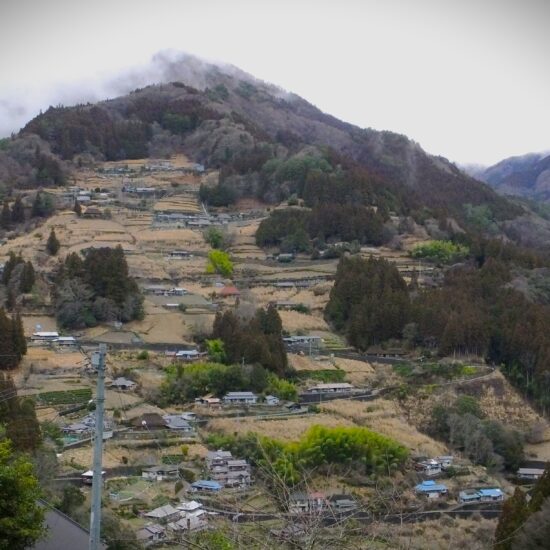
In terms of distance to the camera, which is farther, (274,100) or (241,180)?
(274,100)

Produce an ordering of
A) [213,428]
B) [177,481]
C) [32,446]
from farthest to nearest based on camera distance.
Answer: [213,428] < [177,481] < [32,446]

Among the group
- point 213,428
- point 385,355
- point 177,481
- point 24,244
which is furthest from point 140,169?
point 177,481

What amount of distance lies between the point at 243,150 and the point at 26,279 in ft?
84.7

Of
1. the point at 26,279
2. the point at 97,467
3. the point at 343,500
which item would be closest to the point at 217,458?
the point at 343,500

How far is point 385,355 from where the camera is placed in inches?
1210

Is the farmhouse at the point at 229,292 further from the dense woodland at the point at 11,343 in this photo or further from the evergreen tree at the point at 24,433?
the evergreen tree at the point at 24,433

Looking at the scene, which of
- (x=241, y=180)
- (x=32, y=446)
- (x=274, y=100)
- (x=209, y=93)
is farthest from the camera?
(x=274, y=100)

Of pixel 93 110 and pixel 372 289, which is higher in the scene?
pixel 93 110

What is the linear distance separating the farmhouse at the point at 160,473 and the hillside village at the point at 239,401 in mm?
35

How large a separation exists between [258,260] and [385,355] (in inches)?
471

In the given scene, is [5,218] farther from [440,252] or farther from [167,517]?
[167,517]

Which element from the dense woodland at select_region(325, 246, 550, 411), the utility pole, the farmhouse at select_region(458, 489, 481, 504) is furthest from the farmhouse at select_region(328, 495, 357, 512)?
the dense woodland at select_region(325, 246, 550, 411)

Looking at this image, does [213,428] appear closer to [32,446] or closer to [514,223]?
[32,446]

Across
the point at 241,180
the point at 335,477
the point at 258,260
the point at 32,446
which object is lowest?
the point at 335,477
